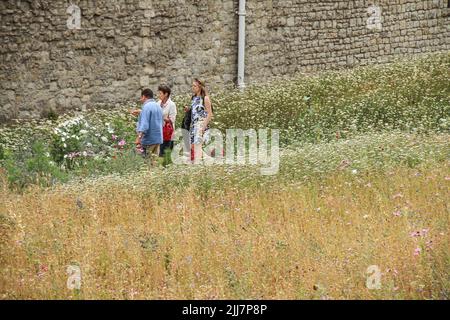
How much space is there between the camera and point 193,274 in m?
8.16

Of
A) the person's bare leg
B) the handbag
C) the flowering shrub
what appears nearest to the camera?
the flowering shrub

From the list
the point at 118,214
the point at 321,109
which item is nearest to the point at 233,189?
the point at 118,214

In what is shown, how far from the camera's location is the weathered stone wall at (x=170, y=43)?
15.6 meters

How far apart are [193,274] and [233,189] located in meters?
2.55

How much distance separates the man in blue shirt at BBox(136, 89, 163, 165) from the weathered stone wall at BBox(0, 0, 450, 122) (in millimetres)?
3134

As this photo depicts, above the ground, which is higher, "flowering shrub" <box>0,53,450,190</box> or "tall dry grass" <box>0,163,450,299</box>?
"flowering shrub" <box>0,53,450,190</box>

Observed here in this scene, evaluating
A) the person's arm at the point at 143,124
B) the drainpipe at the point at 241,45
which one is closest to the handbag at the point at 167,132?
the person's arm at the point at 143,124

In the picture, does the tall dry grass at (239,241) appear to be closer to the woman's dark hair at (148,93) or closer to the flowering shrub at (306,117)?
the flowering shrub at (306,117)

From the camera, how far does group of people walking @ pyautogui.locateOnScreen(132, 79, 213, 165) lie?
42.4 feet

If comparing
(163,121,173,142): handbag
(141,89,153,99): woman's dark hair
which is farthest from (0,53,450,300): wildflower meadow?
(141,89,153,99): woman's dark hair

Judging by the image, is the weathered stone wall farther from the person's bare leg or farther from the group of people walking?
the person's bare leg

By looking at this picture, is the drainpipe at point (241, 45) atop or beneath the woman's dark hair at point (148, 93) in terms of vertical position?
atop

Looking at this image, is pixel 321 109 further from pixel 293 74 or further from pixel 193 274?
pixel 193 274

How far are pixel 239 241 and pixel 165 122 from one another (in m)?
5.05
